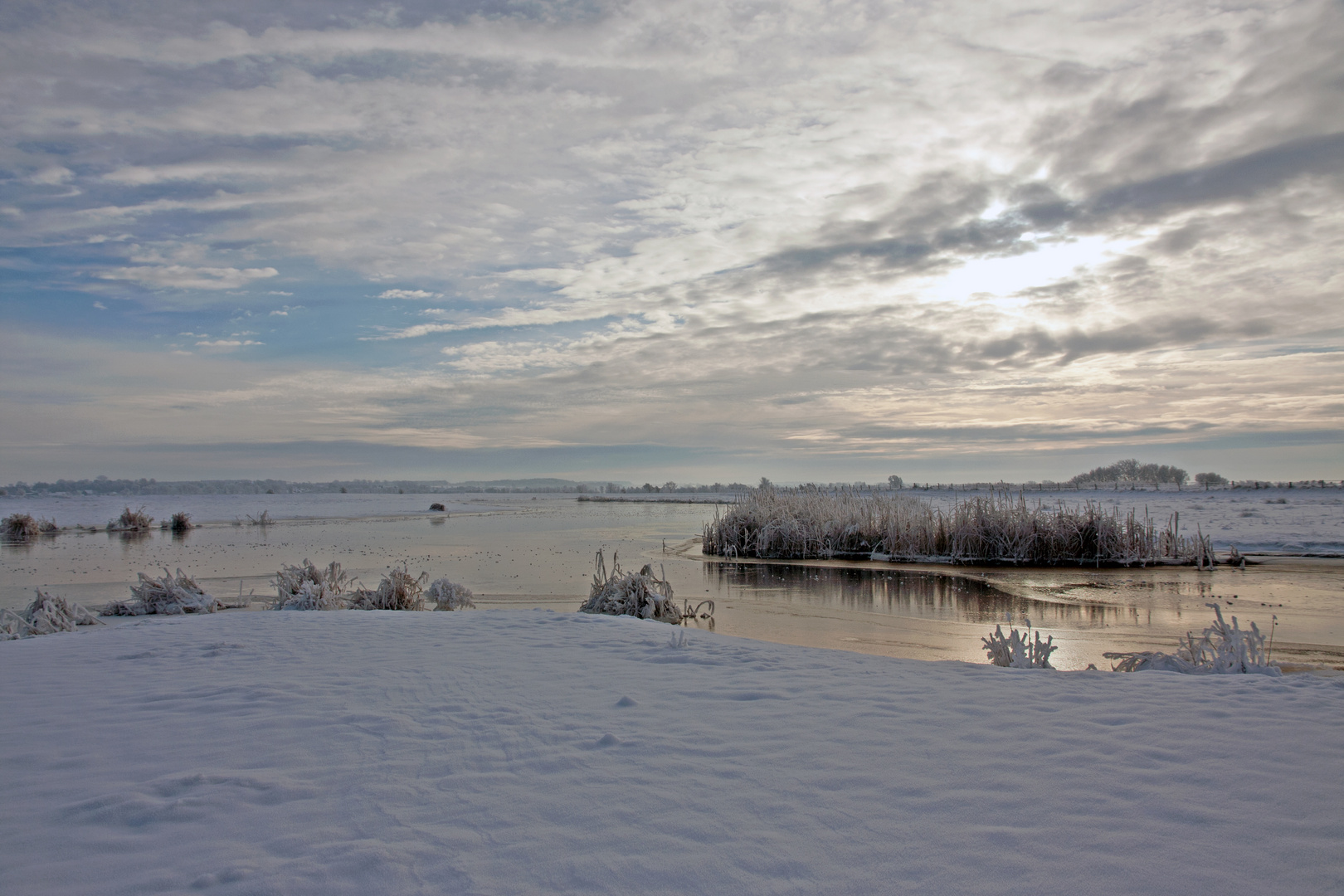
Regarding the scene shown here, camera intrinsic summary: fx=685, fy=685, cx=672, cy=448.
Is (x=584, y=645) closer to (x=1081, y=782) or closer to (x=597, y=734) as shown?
(x=597, y=734)

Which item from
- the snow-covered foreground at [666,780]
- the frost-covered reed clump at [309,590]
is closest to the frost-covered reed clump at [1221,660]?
the snow-covered foreground at [666,780]

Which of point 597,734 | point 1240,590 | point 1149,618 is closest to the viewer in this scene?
point 597,734

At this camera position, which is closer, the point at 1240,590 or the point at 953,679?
the point at 953,679

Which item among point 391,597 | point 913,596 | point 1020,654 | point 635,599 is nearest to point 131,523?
point 391,597

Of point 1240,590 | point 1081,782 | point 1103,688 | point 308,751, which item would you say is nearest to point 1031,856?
point 1081,782

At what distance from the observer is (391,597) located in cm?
1051

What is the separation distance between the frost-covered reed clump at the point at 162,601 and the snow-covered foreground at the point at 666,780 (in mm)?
4809

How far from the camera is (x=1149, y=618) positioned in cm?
1009

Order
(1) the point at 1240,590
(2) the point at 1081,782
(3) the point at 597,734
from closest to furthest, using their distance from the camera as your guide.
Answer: (2) the point at 1081,782, (3) the point at 597,734, (1) the point at 1240,590

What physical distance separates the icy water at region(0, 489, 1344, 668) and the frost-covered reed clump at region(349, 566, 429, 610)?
1656mm

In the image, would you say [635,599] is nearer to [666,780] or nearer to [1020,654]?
[1020,654]

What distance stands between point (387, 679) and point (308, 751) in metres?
1.69

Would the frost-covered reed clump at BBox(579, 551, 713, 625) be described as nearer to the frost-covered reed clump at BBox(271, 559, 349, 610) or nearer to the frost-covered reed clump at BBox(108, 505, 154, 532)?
the frost-covered reed clump at BBox(271, 559, 349, 610)

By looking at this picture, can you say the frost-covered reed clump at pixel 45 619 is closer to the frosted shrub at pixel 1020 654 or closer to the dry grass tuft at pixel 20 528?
the frosted shrub at pixel 1020 654
